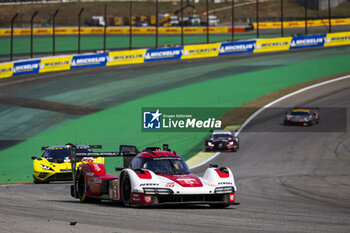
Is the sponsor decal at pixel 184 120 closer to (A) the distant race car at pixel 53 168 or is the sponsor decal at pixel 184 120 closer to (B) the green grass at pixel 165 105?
(B) the green grass at pixel 165 105

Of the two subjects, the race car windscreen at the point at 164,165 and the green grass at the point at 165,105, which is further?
the green grass at the point at 165,105

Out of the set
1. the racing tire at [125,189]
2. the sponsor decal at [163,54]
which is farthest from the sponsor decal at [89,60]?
the racing tire at [125,189]

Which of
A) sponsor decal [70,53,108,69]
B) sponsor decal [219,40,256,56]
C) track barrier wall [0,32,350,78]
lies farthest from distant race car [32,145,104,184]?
sponsor decal [219,40,256,56]

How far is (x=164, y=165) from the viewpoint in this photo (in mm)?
15461

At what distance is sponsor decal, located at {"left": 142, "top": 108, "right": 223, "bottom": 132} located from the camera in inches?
1698

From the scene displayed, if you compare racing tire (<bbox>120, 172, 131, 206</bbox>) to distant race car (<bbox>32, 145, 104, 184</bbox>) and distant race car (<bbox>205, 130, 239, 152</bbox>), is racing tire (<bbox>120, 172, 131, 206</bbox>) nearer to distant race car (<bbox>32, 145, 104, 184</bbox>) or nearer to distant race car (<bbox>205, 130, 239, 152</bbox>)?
distant race car (<bbox>32, 145, 104, 184</bbox>)

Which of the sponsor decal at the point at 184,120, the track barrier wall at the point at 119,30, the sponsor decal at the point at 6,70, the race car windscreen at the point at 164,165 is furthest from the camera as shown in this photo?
the track barrier wall at the point at 119,30

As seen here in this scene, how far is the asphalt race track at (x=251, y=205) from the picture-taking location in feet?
35.3

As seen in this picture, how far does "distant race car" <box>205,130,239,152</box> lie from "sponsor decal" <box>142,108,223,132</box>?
4840 millimetres

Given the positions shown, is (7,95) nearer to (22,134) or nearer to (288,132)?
(22,134)

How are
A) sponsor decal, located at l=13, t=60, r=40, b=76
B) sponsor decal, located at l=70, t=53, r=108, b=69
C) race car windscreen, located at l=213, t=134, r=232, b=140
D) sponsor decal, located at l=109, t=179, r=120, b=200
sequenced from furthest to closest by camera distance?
1. sponsor decal, located at l=70, t=53, r=108, b=69
2. sponsor decal, located at l=13, t=60, r=40, b=76
3. race car windscreen, located at l=213, t=134, r=232, b=140
4. sponsor decal, located at l=109, t=179, r=120, b=200

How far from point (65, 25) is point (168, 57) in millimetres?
36989

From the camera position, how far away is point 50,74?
190 feet

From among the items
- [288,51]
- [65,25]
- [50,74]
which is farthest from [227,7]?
[50,74]
